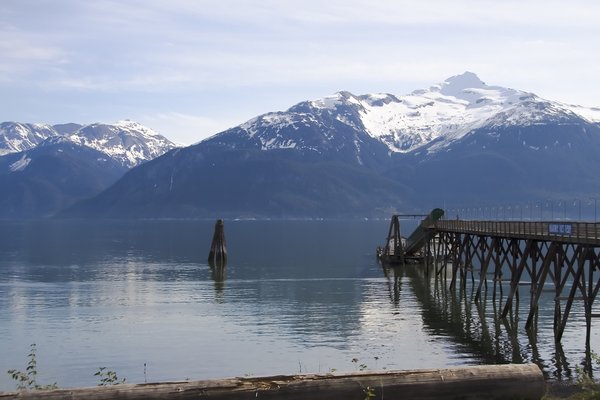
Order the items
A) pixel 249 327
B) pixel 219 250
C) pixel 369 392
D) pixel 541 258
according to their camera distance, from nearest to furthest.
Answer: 1. pixel 369 392
2. pixel 249 327
3. pixel 541 258
4. pixel 219 250

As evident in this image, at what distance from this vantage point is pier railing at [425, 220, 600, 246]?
48.1 m

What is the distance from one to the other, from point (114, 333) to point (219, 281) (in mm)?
38796

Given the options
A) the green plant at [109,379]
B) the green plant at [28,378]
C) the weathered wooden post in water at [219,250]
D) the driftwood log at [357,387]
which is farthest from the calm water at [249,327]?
the driftwood log at [357,387]

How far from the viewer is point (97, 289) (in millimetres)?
87438

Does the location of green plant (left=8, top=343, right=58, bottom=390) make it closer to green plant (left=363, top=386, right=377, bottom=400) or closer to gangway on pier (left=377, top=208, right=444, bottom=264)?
green plant (left=363, top=386, right=377, bottom=400)

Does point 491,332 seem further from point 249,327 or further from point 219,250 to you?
point 219,250

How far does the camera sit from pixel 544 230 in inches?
2270

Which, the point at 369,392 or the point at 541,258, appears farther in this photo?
the point at 541,258

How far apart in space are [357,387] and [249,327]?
112 feet

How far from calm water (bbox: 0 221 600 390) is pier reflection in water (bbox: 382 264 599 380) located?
0.11 metres

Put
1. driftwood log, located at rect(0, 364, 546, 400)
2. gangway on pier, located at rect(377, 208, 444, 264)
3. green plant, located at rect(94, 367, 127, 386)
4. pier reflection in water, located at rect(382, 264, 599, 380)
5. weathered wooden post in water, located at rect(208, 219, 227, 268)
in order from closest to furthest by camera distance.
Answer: driftwood log, located at rect(0, 364, 546, 400) < green plant, located at rect(94, 367, 127, 386) < pier reflection in water, located at rect(382, 264, 599, 380) < gangway on pier, located at rect(377, 208, 444, 264) < weathered wooden post in water, located at rect(208, 219, 227, 268)

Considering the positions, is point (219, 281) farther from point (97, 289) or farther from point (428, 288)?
point (428, 288)

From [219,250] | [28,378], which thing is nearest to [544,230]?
[28,378]

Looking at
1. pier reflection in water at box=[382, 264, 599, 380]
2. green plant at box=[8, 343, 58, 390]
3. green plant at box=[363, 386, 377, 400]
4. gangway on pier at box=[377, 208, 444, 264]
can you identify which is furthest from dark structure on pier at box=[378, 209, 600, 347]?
green plant at box=[8, 343, 58, 390]
